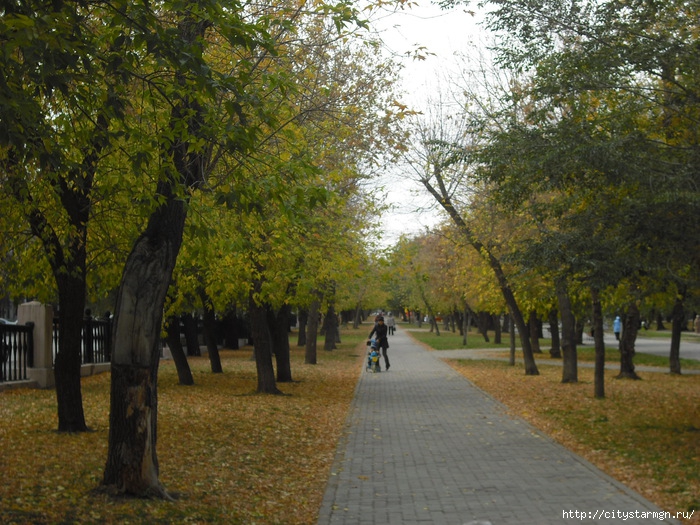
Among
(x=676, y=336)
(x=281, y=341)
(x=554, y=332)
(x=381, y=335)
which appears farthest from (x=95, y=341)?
(x=554, y=332)

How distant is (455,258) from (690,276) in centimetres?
1735

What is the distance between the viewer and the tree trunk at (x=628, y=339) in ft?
72.8

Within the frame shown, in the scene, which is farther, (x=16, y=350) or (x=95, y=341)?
(x=95, y=341)

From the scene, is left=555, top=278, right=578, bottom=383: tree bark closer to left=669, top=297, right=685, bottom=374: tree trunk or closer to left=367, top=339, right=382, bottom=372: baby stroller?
left=669, top=297, right=685, bottom=374: tree trunk

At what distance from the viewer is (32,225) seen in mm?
9883

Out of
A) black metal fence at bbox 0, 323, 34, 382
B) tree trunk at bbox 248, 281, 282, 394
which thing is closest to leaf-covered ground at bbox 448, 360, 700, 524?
tree trunk at bbox 248, 281, 282, 394

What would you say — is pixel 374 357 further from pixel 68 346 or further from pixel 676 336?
pixel 68 346

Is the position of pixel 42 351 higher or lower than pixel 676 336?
higher

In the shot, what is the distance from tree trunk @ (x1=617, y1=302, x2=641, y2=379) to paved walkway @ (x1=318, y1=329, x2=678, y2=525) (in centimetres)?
793

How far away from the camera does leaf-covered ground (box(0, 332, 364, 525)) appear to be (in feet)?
22.8

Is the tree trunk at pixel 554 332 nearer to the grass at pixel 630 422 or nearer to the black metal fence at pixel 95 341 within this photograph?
the grass at pixel 630 422

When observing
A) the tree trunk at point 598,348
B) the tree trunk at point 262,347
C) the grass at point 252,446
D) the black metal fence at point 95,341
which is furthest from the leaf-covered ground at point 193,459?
the tree trunk at point 598,348

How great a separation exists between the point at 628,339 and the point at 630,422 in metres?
9.57

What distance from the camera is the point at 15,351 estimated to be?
16.4 metres
